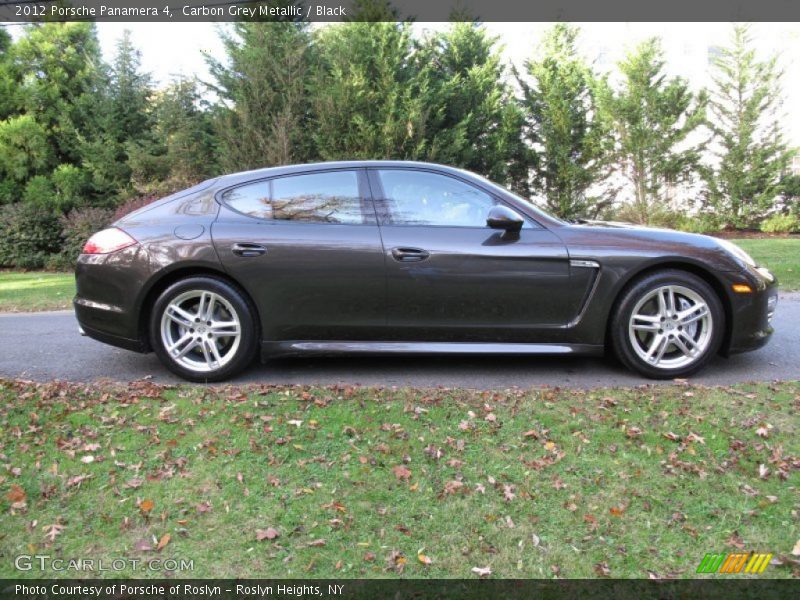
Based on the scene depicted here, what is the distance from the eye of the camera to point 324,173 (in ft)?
14.6

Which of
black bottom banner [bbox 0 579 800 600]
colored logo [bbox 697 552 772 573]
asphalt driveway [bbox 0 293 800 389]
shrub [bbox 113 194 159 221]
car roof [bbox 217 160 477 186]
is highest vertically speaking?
shrub [bbox 113 194 159 221]

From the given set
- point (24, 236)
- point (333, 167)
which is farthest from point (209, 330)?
point (24, 236)

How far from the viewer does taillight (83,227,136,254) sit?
4.30m

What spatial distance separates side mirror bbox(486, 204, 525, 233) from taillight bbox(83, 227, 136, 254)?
2.45m

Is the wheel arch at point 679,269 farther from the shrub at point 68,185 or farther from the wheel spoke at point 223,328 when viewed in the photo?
the shrub at point 68,185

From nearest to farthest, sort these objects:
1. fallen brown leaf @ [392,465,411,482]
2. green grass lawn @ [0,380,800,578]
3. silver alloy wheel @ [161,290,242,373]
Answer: green grass lawn @ [0,380,800,578]
fallen brown leaf @ [392,465,411,482]
silver alloy wheel @ [161,290,242,373]

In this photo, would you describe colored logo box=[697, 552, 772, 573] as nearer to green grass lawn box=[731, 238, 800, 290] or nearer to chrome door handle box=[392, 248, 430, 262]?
chrome door handle box=[392, 248, 430, 262]

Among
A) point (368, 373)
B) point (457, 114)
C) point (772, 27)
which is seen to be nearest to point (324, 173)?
point (368, 373)

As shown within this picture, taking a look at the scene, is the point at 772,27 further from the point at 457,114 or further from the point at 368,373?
the point at 368,373

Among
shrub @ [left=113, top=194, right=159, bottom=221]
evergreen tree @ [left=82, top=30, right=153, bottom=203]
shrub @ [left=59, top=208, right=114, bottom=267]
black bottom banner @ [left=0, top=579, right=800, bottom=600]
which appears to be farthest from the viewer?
evergreen tree @ [left=82, top=30, right=153, bottom=203]

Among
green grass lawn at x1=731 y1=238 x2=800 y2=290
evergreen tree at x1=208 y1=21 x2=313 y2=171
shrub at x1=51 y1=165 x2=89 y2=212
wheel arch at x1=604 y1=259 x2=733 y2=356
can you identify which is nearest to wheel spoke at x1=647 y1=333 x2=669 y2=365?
wheel arch at x1=604 y1=259 x2=733 y2=356

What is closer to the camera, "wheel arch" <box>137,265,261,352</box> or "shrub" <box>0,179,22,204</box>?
"wheel arch" <box>137,265,261,352</box>

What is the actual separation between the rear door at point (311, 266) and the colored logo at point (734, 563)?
2.42m

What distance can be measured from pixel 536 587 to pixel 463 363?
100 inches
